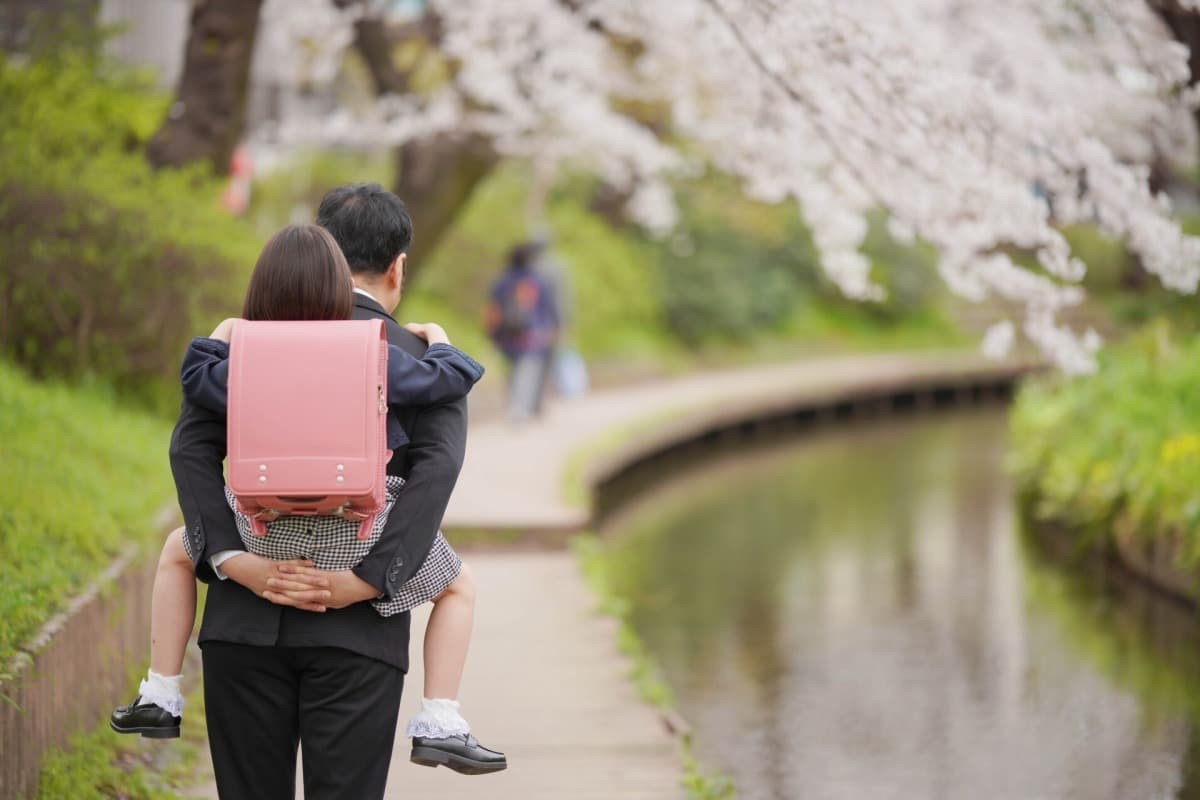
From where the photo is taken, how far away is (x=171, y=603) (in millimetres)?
3012

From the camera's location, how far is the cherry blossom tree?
4820mm

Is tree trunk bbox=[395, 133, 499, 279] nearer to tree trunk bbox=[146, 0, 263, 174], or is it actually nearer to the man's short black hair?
tree trunk bbox=[146, 0, 263, 174]

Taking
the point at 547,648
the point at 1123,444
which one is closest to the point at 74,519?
the point at 547,648

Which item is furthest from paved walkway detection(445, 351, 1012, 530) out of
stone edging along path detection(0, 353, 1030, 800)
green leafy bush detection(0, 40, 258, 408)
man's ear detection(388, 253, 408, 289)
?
man's ear detection(388, 253, 408, 289)

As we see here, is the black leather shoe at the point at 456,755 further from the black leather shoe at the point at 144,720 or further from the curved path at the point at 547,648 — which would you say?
the curved path at the point at 547,648

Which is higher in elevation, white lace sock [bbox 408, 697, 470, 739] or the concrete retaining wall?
white lace sock [bbox 408, 697, 470, 739]

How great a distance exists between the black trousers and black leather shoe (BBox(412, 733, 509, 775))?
0.36 feet

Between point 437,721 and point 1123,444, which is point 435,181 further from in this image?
point 437,721

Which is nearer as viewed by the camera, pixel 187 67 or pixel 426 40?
pixel 187 67

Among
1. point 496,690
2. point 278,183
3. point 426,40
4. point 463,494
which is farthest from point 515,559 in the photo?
point 278,183

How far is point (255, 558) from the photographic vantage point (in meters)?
2.83

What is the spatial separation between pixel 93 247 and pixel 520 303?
6.29 metres

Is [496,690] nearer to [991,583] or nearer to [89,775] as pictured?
[89,775]

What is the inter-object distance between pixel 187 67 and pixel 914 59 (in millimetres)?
4999
